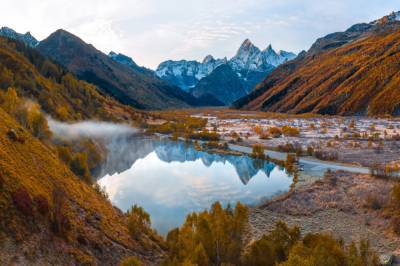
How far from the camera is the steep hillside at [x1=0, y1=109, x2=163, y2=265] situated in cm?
2052

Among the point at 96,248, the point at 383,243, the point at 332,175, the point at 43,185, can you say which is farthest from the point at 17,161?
the point at 332,175

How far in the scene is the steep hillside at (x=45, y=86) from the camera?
81438 millimetres

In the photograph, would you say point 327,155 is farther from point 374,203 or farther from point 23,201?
point 23,201

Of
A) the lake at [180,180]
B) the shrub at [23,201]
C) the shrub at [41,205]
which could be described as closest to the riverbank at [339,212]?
the lake at [180,180]

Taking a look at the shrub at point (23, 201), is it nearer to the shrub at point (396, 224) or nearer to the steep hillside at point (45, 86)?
the shrub at point (396, 224)

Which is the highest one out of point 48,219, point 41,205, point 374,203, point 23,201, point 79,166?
point 23,201

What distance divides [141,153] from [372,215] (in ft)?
227

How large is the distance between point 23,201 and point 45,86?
78.6 metres

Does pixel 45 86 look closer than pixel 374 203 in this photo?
No

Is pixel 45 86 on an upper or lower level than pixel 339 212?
upper

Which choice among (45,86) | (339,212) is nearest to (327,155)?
(339,212)

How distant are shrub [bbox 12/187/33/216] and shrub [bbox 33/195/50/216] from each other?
0.48 m

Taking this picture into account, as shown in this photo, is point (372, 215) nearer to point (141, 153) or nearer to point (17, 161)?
point (17, 161)

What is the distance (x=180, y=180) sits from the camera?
226ft
